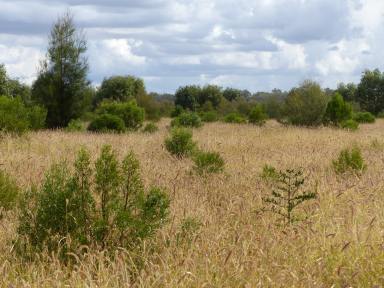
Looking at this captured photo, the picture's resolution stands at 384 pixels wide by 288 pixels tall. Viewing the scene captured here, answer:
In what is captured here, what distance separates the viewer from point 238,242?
5.35 m

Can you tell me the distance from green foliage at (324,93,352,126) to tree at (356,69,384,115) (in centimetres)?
3331

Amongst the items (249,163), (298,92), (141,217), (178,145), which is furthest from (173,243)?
(298,92)

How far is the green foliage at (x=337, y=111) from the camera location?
27.5 meters

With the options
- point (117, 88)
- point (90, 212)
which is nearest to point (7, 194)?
point (90, 212)

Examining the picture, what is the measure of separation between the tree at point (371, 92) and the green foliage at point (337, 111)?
3331 cm

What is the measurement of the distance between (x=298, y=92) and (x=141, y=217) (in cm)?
2526

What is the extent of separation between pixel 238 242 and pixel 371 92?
58.7 meters

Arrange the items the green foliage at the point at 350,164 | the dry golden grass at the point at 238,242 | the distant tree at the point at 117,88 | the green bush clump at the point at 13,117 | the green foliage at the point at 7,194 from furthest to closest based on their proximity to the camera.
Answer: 1. the distant tree at the point at 117,88
2. the green bush clump at the point at 13,117
3. the green foliage at the point at 350,164
4. the green foliage at the point at 7,194
5. the dry golden grass at the point at 238,242

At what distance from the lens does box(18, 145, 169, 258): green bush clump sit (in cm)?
558

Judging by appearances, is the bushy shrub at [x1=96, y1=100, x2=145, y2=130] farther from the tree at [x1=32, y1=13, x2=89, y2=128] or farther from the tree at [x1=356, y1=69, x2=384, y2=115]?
the tree at [x1=356, y1=69, x2=384, y2=115]

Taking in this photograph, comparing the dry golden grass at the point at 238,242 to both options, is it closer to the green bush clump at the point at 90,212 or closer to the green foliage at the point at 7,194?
the green bush clump at the point at 90,212

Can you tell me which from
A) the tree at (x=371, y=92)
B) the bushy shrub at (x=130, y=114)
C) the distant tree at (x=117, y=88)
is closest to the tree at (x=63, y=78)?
the bushy shrub at (x=130, y=114)

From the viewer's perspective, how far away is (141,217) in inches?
232

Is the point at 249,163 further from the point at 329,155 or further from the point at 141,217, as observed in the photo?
the point at 141,217
